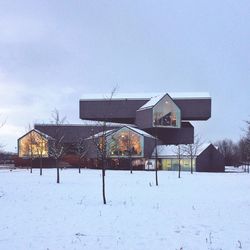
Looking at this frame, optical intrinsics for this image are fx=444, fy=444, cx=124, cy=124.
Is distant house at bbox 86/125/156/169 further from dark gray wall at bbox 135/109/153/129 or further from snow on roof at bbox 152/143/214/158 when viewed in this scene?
dark gray wall at bbox 135/109/153/129

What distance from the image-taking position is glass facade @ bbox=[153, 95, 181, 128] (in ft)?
263

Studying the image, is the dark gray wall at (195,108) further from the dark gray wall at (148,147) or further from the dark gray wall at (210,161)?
the dark gray wall at (148,147)

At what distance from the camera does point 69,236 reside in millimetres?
11727

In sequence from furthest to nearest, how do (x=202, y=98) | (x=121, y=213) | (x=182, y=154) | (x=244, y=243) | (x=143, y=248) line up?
1. (x=202, y=98)
2. (x=182, y=154)
3. (x=121, y=213)
4. (x=244, y=243)
5. (x=143, y=248)

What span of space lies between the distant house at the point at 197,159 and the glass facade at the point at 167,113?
4.58 metres

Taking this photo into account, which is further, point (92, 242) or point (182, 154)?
point (182, 154)

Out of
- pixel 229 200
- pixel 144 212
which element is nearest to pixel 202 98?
pixel 229 200

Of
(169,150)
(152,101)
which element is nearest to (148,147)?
(169,150)

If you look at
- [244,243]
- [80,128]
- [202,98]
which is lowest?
[244,243]

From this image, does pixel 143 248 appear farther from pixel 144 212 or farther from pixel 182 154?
pixel 182 154

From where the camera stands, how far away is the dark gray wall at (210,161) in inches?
2970

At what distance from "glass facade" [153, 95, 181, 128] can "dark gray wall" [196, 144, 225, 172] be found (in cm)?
822

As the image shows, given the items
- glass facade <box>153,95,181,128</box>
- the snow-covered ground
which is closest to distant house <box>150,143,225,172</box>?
glass facade <box>153,95,181,128</box>

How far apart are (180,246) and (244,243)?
1.73 meters
